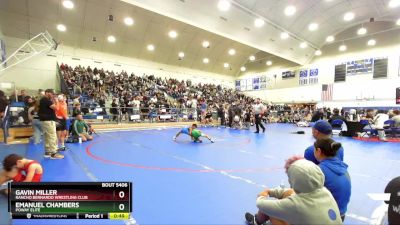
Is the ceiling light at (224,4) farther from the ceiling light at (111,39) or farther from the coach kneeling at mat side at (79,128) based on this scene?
the ceiling light at (111,39)

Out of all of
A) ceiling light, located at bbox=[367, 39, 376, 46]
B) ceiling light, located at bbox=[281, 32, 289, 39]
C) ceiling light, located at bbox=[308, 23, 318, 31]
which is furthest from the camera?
ceiling light, located at bbox=[367, 39, 376, 46]

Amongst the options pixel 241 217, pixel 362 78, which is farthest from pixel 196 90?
pixel 241 217

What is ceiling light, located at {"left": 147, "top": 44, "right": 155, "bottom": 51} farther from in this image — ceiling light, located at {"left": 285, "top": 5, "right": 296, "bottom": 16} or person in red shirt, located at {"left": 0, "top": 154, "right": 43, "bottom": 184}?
person in red shirt, located at {"left": 0, "top": 154, "right": 43, "bottom": 184}

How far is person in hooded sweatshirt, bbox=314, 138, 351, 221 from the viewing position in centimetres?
215

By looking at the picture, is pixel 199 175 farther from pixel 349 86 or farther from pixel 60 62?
pixel 349 86

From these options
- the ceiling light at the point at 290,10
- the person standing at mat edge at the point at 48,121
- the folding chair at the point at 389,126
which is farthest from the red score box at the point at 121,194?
the ceiling light at the point at 290,10

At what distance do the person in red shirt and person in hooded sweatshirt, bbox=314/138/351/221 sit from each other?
128 inches

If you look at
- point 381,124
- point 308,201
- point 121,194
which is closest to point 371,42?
point 381,124

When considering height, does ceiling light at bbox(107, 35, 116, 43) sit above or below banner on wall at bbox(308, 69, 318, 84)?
above

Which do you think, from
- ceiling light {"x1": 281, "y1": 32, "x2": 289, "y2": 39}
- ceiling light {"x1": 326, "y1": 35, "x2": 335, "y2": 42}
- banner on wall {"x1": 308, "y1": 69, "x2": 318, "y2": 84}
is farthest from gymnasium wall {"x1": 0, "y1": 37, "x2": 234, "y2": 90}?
ceiling light {"x1": 326, "y1": 35, "x2": 335, "y2": 42}

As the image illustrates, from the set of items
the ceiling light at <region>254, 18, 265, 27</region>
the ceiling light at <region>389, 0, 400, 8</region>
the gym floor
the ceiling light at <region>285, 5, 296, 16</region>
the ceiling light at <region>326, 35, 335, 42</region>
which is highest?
the ceiling light at <region>389, 0, 400, 8</region>

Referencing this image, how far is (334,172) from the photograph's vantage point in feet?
7.09

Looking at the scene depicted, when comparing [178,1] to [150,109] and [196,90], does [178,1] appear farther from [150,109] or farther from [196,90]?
[196,90]
